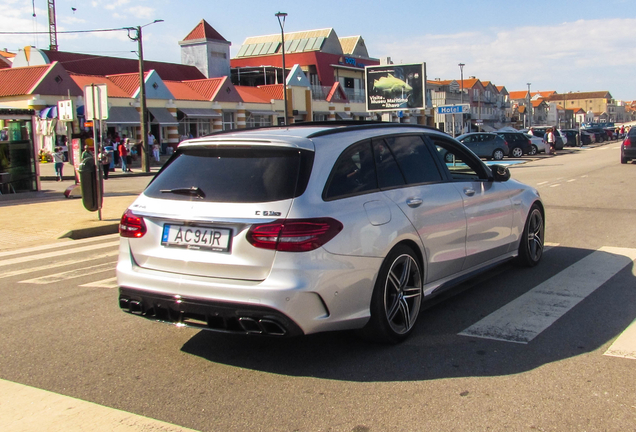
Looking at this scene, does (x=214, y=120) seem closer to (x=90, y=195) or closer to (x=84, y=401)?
(x=90, y=195)

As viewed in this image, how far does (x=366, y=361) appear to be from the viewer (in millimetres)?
4516

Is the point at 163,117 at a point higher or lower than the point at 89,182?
higher

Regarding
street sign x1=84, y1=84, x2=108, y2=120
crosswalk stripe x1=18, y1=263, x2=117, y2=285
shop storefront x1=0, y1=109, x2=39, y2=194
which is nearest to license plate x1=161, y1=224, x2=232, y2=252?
crosswalk stripe x1=18, y1=263, x2=117, y2=285

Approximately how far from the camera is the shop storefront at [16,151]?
63.4 ft

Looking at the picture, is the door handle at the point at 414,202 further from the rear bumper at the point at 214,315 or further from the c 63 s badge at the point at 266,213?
the rear bumper at the point at 214,315

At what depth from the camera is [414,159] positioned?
5.50 meters

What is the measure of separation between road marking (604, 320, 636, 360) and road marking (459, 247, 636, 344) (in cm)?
54

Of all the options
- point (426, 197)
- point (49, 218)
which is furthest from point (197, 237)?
point (49, 218)

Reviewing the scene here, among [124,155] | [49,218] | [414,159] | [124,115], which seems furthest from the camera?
[124,115]

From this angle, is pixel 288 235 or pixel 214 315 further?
pixel 214 315

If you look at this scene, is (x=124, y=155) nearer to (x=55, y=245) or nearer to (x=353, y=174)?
(x=55, y=245)

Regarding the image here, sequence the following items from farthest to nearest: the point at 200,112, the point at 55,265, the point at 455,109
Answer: the point at 200,112, the point at 455,109, the point at 55,265

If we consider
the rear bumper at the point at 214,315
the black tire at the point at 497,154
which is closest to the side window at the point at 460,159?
the rear bumper at the point at 214,315

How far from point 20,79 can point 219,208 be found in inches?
1499
